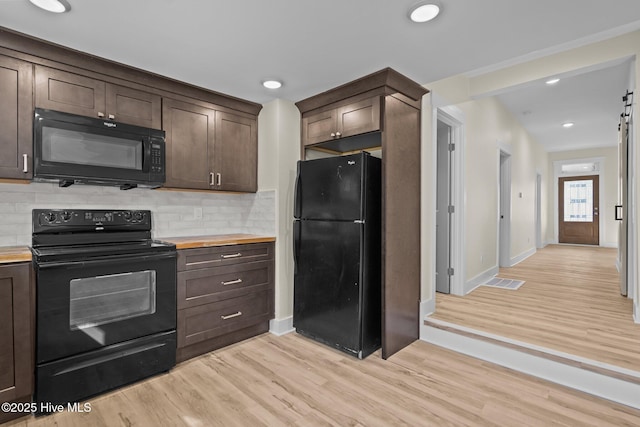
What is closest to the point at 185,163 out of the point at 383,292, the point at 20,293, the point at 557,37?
the point at 20,293

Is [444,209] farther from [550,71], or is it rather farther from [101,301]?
[101,301]

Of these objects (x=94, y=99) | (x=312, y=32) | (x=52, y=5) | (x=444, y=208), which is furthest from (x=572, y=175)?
(x=52, y=5)

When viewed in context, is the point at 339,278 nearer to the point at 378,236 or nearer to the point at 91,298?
the point at 378,236

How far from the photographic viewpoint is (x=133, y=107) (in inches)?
101

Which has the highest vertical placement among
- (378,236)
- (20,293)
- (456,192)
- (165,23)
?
(165,23)

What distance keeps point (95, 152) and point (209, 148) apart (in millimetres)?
923

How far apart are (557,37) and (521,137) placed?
16.4ft

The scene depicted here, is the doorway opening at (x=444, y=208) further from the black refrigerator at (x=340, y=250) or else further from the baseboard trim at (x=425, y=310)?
the black refrigerator at (x=340, y=250)

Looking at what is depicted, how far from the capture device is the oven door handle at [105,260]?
1999mm

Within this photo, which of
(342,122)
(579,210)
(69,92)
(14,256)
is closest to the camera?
(14,256)

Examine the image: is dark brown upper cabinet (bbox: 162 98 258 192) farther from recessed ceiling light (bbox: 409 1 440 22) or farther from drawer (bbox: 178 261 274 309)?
recessed ceiling light (bbox: 409 1 440 22)

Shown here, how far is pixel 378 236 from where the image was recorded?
9.27ft

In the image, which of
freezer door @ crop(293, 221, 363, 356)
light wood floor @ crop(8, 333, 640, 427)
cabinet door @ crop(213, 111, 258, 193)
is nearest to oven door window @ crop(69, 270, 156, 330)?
light wood floor @ crop(8, 333, 640, 427)

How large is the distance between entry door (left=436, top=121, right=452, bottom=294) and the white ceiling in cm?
148
